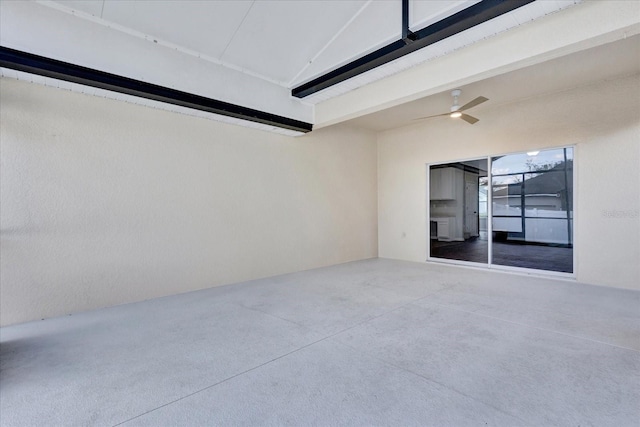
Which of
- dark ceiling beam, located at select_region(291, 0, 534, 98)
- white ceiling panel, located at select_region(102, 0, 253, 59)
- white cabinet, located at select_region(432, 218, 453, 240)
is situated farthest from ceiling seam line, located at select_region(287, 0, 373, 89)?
white cabinet, located at select_region(432, 218, 453, 240)

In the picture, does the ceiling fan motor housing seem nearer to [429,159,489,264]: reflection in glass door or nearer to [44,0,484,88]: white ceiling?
[429,159,489,264]: reflection in glass door

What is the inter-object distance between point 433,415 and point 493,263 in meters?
5.00

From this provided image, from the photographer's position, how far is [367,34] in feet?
11.9

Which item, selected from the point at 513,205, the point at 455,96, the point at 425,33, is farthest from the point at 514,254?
the point at 425,33

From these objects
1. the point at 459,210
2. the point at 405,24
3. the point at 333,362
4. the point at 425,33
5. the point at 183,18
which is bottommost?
the point at 333,362

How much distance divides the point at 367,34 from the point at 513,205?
184 inches

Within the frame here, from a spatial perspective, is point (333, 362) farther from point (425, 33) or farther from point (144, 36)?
point (144, 36)

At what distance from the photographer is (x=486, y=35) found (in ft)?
10.2

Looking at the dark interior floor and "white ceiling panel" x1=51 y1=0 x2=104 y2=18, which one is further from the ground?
"white ceiling panel" x1=51 y1=0 x2=104 y2=18

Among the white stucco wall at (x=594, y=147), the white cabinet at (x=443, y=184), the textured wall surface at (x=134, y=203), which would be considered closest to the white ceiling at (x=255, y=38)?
the white stucco wall at (x=594, y=147)

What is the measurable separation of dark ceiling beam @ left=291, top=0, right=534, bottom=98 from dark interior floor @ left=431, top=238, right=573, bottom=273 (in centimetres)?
450

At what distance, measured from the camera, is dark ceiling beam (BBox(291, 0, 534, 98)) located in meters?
2.74

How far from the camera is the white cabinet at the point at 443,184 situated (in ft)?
22.9

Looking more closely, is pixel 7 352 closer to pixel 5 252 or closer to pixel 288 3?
pixel 5 252
